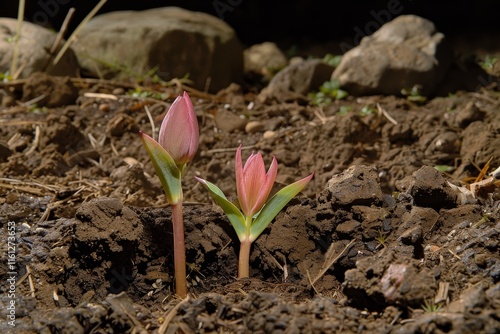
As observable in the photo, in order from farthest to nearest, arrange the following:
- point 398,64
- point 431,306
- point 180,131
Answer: point 398,64 < point 180,131 < point 431,306

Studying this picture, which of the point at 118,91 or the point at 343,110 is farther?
the point at 118,91

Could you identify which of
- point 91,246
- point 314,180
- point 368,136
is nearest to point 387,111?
point 368,136

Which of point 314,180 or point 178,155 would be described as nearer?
point 178,155

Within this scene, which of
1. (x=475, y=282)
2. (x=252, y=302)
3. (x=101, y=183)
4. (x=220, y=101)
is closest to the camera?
(x=252, y=302)

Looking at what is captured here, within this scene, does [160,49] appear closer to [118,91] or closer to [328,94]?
[118,91]

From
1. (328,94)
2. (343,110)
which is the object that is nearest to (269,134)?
(343,110)

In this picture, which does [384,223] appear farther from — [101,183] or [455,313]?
[101,183]
